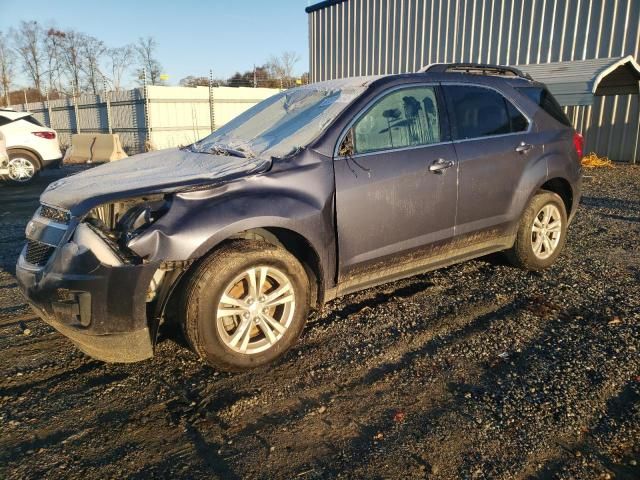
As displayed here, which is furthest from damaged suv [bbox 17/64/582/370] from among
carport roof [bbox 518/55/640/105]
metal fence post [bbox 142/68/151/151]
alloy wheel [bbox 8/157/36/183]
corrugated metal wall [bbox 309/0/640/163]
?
metal fence post [bbox 142/68/151/151]

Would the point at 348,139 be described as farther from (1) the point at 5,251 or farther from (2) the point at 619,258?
(1) the point at 5,251

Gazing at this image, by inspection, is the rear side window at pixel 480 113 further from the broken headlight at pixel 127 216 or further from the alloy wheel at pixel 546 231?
the broken headlight at pixel 127 216

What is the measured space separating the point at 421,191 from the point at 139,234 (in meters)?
2.02

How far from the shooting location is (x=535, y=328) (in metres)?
3.54

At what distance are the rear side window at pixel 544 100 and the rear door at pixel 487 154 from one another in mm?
300

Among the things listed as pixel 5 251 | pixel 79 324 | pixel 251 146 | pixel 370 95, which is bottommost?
pixel 5 251

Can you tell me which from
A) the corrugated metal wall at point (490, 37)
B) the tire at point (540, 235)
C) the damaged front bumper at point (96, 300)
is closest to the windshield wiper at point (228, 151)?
the damaged front bumper at point (96, 300)

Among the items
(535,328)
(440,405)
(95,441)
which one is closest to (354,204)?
(440,405)

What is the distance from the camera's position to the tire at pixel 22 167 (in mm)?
11500

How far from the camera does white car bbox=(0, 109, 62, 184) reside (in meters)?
11.4

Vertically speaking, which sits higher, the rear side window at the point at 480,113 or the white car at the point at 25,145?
the rear side window at the point at 480,113

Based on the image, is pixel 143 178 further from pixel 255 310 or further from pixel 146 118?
pixel 146 118

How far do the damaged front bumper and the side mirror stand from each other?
4.78ft

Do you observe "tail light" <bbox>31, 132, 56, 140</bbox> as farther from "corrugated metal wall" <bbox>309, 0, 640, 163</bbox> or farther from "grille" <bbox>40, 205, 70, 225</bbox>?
"corrugated metal wall" <bbox>309, 0, 640, 163</bbox>
